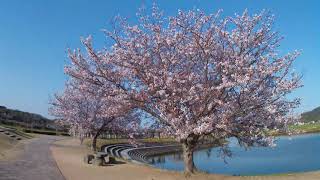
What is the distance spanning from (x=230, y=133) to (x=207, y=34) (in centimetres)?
472

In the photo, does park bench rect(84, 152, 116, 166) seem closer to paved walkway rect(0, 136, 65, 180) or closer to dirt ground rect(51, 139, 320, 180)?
dirt ground rect(51, 139, 320, 180)

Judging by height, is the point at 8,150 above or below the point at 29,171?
above

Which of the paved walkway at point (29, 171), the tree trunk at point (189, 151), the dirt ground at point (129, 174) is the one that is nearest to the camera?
the dirt ground at point (129, 174)

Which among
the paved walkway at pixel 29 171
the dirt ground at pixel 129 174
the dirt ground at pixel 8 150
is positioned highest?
the dirt ground at pixel 8 150

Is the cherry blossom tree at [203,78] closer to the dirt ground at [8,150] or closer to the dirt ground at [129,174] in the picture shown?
the dirt ground at [129,174]

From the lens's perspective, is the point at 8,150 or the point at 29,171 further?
the point at 8,150

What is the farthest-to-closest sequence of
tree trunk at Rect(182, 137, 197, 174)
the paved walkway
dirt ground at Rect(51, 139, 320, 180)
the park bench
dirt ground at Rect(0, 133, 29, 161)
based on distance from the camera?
dirt ground at Rect(0, 133, 29, 161), the park bench, tree trunk at Rect(182, 137, 197, 174), the paved walkway, dirt ground at Rect(51, 139, 320, 180)

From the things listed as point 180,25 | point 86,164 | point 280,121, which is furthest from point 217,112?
point 86,164

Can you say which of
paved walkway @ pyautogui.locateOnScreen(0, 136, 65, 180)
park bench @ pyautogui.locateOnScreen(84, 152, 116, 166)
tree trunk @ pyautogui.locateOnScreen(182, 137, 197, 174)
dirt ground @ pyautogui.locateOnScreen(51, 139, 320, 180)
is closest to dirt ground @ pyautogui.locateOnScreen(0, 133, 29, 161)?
paved walkway @ pyautogui.locateOnScreen(0, 136, 65, 180)

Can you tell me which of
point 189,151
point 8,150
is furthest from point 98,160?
point 8,150

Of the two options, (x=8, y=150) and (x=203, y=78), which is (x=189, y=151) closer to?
(x=203, y=78)

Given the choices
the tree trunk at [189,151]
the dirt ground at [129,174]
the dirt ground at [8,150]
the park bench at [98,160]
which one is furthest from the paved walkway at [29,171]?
the tree trunk at [189,151]

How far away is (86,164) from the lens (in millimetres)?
27375

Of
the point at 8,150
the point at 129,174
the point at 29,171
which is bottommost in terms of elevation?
the point at 129,174
